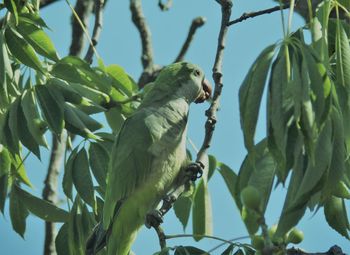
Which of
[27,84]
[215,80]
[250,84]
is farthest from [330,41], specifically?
[27,84]

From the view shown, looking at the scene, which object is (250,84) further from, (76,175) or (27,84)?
(27,84)

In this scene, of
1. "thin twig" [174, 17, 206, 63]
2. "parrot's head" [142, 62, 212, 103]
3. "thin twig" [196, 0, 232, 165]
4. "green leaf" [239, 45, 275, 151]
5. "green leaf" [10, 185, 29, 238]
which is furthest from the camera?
"thin twig" [174, 17, 206, 63]

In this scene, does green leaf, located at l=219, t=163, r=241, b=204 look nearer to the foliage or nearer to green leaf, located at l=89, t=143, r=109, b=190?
the foliage

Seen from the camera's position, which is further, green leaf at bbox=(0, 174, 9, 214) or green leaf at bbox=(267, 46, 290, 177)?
green leaf at bbox=(0, 174, 9, 214)

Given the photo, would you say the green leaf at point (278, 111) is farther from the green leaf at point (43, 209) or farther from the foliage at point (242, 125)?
the green leaf at point (43, 209)

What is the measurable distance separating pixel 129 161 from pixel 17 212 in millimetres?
711

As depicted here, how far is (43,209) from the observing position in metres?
4.18

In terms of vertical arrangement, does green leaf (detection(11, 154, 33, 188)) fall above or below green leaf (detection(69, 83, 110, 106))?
below

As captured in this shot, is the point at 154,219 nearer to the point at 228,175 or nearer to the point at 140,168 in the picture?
the point at 140,168


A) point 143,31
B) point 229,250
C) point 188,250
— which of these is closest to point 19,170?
point 188,250

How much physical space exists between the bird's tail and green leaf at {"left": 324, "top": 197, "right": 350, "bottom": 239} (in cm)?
113

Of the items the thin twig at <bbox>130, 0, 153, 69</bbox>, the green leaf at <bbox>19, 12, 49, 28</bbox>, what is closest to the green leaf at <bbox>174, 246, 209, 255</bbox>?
the green leaf at <bbox>19, 12, 49, 28</bbox>

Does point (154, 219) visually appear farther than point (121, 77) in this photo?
No

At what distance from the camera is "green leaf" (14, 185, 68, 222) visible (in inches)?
164
